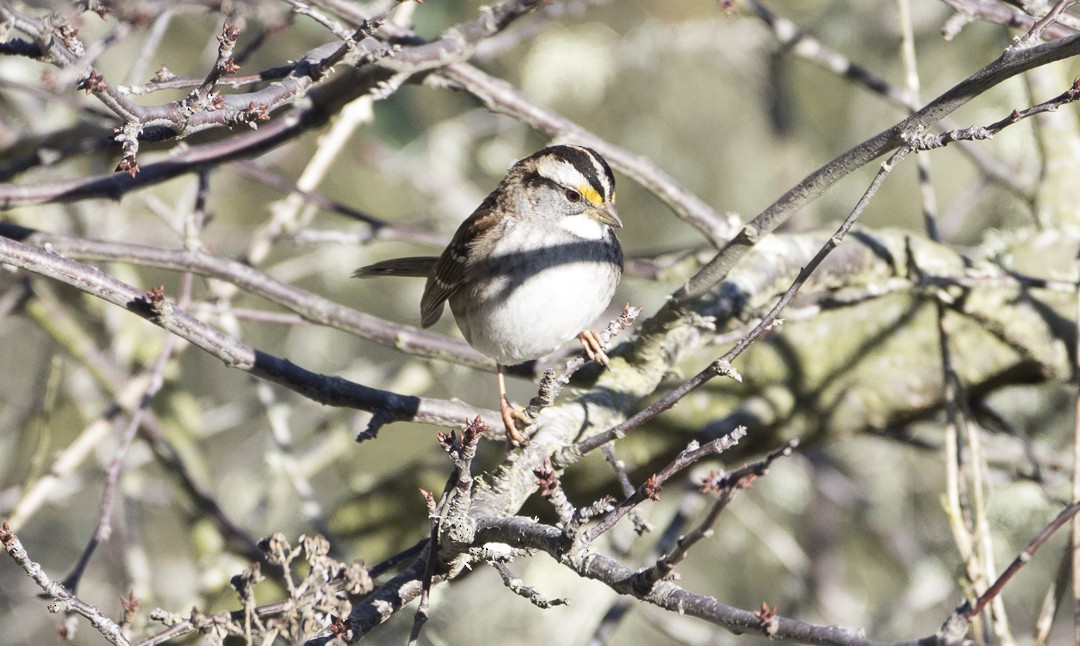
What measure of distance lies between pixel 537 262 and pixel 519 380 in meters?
3.95

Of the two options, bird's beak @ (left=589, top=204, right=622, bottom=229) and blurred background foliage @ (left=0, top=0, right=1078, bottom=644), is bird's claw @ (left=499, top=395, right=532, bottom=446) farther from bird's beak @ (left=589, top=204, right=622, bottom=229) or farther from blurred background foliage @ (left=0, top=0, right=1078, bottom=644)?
bird's beak @ (left=589, top=204, right=622, bottom=229)

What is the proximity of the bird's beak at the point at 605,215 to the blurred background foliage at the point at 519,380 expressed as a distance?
77cm

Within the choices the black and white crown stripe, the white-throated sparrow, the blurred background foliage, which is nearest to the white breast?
the white-throated sparrow

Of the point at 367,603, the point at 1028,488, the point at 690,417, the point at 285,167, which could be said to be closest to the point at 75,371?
the point at 285,167

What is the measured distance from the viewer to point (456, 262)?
3.62 meters

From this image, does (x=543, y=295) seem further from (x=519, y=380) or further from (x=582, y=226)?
(x=519, y=380)

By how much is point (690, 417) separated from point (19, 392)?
20.8 feet

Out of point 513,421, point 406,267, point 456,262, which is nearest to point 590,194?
point 456,262

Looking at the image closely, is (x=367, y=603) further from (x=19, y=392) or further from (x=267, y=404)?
(x=19, y=392)

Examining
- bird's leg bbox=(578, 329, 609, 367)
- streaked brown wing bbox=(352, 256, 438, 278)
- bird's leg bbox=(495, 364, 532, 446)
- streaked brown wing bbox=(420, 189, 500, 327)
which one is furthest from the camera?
streaked brown wing bbox=(352, 256, 438, 278)

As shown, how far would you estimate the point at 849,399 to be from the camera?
3.95 meters

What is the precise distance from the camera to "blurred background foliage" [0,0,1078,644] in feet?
14.2

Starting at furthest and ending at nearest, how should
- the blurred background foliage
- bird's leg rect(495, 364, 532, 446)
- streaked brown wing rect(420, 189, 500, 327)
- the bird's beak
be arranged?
the blurred background foliage < streaked brown wing rect(420, 189, 500, 327) < the bird's beak < bird's leg rect(495, 364, 532, 446)

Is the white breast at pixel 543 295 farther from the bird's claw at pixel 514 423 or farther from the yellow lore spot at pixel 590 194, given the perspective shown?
the bird's claw at pixel 514 423
